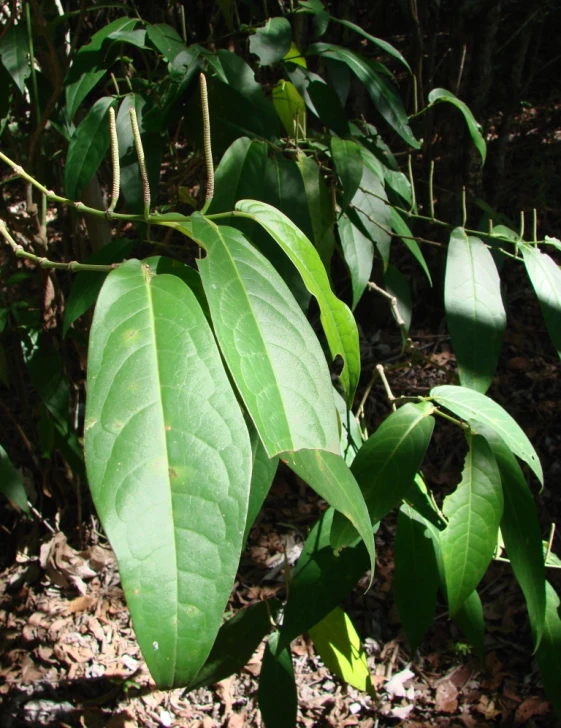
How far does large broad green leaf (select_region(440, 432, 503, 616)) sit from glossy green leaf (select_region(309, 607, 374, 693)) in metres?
0.42

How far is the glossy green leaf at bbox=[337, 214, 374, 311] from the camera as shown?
1.10 m

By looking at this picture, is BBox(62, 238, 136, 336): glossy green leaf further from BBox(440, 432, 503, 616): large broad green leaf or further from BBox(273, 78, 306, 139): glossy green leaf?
BBox(440, 432, 503, 616): large broad green leaf

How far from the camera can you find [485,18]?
1.89 m

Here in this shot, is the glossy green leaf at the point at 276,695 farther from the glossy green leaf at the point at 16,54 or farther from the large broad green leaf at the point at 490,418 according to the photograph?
the glossy green leaf at the point at 16,54

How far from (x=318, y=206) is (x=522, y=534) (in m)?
0.58

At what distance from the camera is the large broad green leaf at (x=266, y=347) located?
480mm

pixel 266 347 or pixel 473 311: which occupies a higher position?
pixel 266 347

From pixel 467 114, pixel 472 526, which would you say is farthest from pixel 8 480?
pixel 467 114

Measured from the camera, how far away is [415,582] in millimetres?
947

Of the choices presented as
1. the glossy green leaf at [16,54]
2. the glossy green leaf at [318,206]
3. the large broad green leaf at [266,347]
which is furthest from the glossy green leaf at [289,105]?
the large broad green leaf at [266,347]

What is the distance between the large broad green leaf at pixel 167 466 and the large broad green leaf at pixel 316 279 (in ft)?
0.39

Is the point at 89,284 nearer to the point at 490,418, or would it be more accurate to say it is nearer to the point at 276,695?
the point at 490,418

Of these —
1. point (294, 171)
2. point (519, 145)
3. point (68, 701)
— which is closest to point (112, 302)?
point (294, 171)

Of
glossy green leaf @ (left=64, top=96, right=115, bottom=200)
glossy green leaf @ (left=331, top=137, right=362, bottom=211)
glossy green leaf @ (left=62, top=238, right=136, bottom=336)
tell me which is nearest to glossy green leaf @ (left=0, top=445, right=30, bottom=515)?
glossy green leaf @ (left=62, top=238, right=136, bottom=336)
